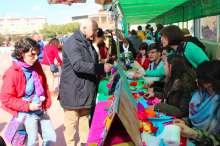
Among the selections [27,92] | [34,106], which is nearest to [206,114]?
[34,106]

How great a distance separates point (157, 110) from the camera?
1.87 metres

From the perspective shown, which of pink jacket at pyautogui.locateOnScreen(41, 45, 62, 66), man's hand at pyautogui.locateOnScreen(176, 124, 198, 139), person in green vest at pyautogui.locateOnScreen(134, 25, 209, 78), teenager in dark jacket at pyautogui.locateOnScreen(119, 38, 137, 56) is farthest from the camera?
teenager in dark jacket at pyautogui.locateOnScreen(119, 38, 137, 56)

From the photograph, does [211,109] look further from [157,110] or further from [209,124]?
[157,110]

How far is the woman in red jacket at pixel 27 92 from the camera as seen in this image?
1.68 metres

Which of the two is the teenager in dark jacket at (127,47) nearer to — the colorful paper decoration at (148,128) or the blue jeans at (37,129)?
the blue jeans at (37,129)

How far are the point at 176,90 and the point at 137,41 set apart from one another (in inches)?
211

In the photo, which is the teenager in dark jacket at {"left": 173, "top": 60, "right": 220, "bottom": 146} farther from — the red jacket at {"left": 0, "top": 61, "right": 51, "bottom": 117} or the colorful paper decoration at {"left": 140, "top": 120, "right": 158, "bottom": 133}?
the red jacket at {"left": 0, "top": 61, "right": 51, "bottom": 117}

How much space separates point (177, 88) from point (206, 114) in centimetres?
45

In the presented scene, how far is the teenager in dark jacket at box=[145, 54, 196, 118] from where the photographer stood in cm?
176

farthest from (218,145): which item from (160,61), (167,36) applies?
(160,61)

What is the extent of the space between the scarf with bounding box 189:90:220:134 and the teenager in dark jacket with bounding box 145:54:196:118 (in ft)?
0.85

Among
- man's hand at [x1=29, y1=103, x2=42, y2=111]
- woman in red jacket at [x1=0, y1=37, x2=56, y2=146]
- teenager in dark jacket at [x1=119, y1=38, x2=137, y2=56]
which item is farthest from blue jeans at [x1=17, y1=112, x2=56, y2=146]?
teenager in dark jacket at [x1=119, y1=38, x2=137, y2=56]

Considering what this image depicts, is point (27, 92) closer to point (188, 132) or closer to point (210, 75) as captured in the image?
point (188, 132)

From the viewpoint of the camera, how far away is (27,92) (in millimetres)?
1831
